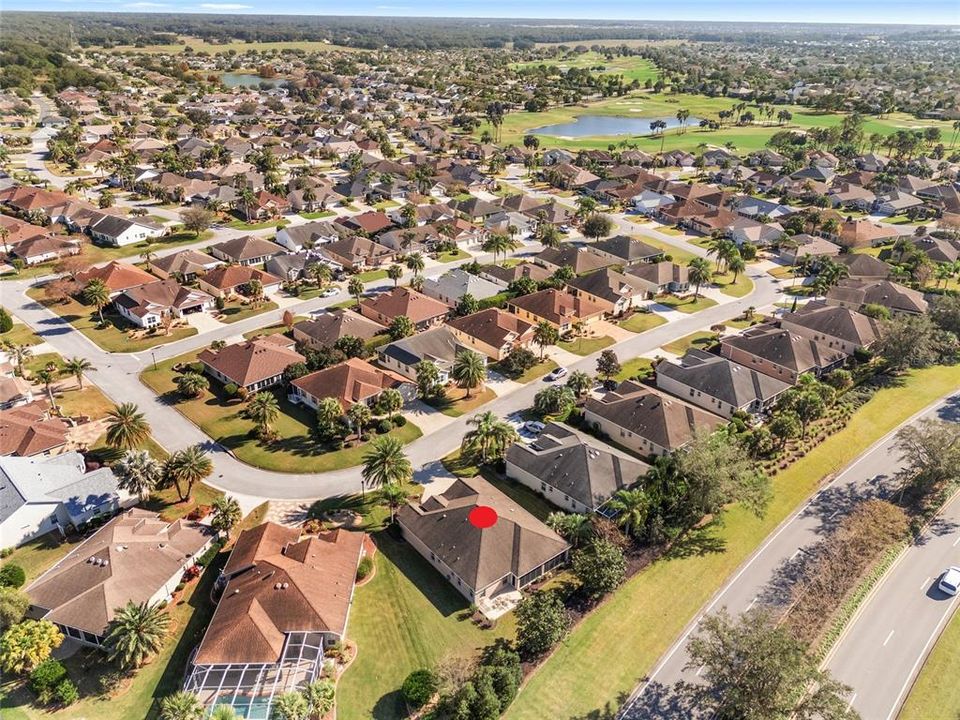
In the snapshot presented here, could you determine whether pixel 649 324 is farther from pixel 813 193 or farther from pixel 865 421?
pixel 813 193

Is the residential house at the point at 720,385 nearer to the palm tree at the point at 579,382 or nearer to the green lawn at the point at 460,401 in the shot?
the palm tree at the point at 579,382

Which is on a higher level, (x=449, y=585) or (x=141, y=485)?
(x=141, y=485)

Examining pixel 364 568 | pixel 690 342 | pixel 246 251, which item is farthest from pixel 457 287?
pixel 364 568

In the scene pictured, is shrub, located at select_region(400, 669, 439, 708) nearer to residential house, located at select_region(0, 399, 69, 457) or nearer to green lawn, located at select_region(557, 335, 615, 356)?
residential house, located at select_region(0, 399, 69, 457)

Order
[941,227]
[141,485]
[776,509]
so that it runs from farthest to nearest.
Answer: [941,227]
[776,509]
[141,485]

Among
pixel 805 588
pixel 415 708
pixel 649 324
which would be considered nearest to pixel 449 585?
pixel 415 708

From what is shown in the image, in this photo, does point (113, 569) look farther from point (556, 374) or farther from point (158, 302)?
point (158, 302)

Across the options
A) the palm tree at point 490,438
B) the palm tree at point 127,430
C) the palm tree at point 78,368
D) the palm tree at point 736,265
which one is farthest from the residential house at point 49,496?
the palm tree at point 736,265
